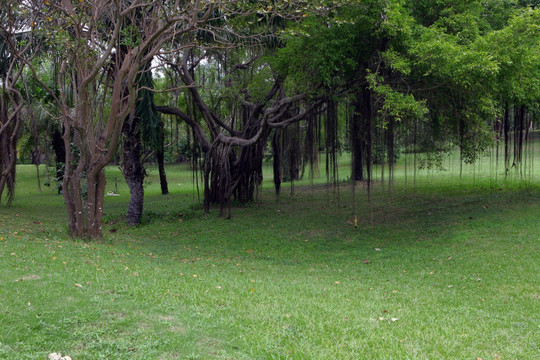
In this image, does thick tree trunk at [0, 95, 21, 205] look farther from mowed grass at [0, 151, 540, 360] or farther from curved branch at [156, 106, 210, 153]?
curved branch at [156, 106, 210, 153]

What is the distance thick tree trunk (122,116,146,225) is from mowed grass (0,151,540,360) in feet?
1.54

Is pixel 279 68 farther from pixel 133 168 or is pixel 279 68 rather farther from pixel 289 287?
pixel 289 287

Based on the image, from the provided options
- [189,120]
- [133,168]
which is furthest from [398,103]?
[133,168]

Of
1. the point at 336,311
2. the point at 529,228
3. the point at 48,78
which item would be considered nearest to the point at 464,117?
the point at 529,228

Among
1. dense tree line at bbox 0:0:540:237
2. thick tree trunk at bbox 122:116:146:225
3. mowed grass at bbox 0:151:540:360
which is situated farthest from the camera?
thick tree trunk at bbox 122:116:146:225

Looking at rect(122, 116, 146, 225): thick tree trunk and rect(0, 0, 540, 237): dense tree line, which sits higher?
rect(0, 0, 540, 237): dense tree line

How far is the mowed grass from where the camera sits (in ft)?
12.7

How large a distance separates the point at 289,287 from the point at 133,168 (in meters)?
9.30

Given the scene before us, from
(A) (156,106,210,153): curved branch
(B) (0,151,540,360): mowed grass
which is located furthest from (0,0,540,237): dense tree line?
(B) (0,151,540,360): mowed grass

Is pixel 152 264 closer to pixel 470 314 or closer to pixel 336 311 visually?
pixel 336 311

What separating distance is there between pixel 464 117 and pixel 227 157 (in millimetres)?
7029

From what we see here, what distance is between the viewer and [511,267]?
7789 millimetres

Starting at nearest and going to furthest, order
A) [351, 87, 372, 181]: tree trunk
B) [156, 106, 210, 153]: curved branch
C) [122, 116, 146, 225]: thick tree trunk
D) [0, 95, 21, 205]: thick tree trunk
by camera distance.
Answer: [351, 87, 372, 181]: tree trunk → [0, 95, 21, 205]: thick tree trunk → [122, 116, 146, 225]: thick tree trunk → [156, 106, 210, 153]: curved branch

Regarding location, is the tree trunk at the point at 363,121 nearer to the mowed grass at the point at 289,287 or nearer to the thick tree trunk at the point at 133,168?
the mowed grass at the point at 289,287
